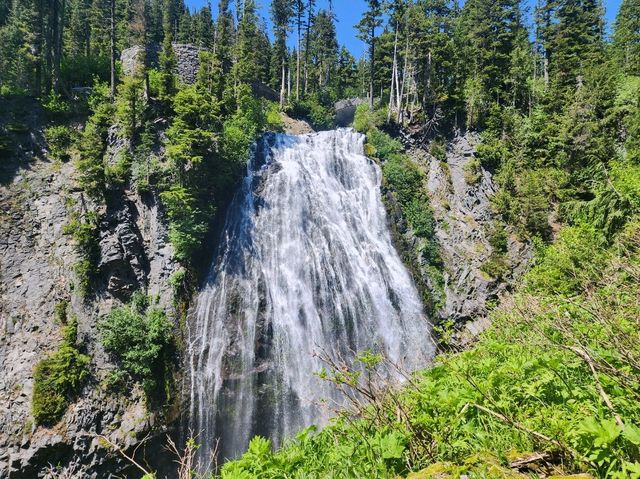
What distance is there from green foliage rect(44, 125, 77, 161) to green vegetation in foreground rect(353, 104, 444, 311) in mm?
18827

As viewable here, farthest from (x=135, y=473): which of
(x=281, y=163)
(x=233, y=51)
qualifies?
(x=233, y=51)

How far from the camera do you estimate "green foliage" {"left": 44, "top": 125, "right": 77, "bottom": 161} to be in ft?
67.4

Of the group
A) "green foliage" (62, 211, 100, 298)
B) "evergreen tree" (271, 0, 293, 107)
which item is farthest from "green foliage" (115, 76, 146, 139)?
"evergreen tree" (271, 0, 293, 107)

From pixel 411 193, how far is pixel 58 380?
841 inches

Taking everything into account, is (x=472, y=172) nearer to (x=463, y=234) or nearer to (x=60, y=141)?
(x=463, y=234)

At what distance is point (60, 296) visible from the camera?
1605 cm

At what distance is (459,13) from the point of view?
4684 centimetres

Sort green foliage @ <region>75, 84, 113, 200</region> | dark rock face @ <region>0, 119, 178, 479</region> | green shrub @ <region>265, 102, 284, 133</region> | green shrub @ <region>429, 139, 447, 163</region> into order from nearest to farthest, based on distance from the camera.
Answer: dark rock face @ <region>0, 119, 178, 479</region> < green foliage @ <region>75, 84, 113, 200</region> < green shrub @ <region>429, 139, 447, 163</region> < green shrub @ <region>265, 102, 284, 133</region>

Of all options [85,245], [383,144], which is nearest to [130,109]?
[85,245]

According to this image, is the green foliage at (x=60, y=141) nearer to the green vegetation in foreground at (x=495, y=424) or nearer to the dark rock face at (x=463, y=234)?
the dark rock face at (x=463, y=234)

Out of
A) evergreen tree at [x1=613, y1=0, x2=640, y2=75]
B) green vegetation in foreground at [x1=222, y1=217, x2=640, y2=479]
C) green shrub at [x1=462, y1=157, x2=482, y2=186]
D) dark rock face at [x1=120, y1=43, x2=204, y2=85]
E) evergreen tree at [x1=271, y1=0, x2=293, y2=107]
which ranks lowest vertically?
green vegetation in foreground at [x1=222, y1=217, x2=640, y2=479]

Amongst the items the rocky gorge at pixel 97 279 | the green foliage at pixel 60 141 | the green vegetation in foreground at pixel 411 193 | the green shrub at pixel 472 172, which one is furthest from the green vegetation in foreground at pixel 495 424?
the green foliage at pixel 60 141

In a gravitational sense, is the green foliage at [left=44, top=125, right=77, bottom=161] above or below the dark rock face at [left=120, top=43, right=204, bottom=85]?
below

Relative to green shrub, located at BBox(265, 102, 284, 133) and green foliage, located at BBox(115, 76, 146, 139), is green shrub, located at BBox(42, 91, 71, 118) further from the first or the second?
green shrub, located at BBox(265, 102, 284, 133)
